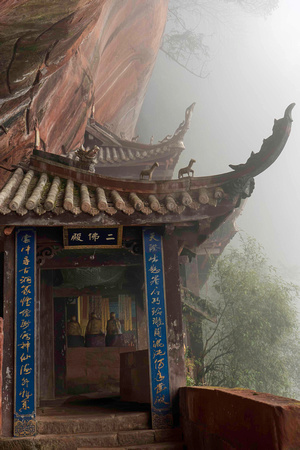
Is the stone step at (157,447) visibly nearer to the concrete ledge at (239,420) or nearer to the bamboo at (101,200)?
the concrete ledge at (239,420)

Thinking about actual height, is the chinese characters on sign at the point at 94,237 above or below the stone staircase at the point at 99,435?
above

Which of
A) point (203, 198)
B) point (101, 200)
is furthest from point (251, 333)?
point (101, 200)

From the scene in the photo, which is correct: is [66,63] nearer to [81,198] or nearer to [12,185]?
[12,185]

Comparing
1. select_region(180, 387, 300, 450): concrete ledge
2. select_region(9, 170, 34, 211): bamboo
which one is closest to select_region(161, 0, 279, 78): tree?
select_region(9, 170, 34, 211): bamboo

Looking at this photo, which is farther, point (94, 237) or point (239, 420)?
point (94, 237)

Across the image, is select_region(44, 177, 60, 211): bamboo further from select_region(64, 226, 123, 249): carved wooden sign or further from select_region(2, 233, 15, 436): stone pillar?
select_region(2, 233, 15, 436): stone pillar

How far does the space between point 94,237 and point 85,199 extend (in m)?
0.69

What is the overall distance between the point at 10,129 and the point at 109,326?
4.92 m

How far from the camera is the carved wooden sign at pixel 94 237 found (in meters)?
5.95

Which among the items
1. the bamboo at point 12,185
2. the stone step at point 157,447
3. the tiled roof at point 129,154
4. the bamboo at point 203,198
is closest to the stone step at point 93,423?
the stone step at point 157,447

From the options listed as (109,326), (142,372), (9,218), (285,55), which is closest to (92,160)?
(9,218)

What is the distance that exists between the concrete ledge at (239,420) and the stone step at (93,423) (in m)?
0.64

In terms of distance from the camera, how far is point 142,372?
6453 millimetres

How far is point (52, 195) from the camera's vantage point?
18.1 ft
